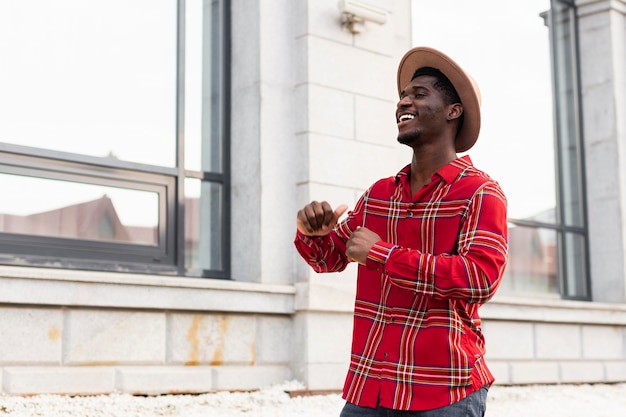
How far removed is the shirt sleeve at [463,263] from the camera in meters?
2.71

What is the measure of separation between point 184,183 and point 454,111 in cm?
398

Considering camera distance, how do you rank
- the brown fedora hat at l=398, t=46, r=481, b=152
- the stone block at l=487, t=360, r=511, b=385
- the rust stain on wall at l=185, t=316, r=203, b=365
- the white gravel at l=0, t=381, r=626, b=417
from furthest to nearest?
the stone block at l=487, t=360, r=511, b=385, the rust stain on wall at l=185, t=316, r=203, b=365, the white gravel at l=0, t=381, r=626, b=417, the brown fedora hat at l=398, t=46, r=481, b=152

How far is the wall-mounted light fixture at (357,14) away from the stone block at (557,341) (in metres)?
3.10

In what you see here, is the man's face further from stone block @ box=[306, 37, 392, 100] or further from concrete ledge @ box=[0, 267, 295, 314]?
stone block @ box=[306, 37, 392, 100]

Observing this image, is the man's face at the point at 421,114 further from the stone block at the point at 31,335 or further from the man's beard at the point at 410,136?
the stone block at the point at 31,335

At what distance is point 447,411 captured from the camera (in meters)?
2.75

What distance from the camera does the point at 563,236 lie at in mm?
9664

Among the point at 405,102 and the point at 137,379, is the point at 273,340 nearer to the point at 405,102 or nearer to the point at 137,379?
the point at 137,379

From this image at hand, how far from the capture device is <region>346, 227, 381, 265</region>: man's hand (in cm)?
280

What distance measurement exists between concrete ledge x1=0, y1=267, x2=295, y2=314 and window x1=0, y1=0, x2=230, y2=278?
0.48 metres

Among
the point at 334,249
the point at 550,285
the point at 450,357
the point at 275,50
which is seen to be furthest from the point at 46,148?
the point at 550,285

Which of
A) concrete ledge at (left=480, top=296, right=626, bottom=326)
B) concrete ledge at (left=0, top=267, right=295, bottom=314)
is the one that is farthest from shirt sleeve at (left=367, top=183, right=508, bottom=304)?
concrete ledge at (left=480, top=296, right=626, bottom=326)

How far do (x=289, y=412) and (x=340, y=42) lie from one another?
2786mm

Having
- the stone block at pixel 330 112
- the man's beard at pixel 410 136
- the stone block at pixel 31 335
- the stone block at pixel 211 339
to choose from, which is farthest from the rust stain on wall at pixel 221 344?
the man's beard at pixel 410 136
